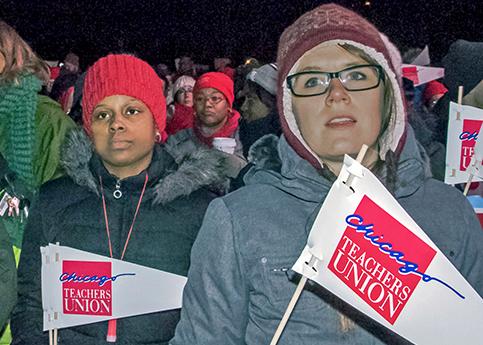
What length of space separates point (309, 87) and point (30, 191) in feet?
→ 6.40

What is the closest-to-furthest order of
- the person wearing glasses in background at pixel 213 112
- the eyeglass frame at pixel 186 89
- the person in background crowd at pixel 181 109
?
the person wearing glasses in background at pixel 213 112 → the person in background crowd at pixel 181 109 → the eyeglass frame at pixel 186 89

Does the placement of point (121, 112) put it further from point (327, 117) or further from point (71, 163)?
point (327, 117)

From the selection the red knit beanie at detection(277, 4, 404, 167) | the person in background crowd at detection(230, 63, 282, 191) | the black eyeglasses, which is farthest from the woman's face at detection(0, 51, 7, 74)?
the black eyeglasses

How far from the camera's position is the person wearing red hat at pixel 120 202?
340 centimetres

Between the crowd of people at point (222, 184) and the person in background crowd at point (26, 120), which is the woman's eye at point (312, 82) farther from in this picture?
the person in background crowd at point (26, 120)

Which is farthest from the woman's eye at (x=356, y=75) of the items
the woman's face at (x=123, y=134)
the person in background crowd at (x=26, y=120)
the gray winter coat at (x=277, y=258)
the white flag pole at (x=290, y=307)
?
the person in background crowd at (x=26, y=120)

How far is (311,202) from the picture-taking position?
2564 mm

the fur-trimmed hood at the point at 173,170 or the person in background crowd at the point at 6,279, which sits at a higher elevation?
the fur-trimmed hood at the point at 173,170

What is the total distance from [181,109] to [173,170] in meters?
5.36

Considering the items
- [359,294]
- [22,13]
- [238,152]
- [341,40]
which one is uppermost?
[341,40]

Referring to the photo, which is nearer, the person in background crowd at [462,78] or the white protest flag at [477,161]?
the white protest flag at [477,161]

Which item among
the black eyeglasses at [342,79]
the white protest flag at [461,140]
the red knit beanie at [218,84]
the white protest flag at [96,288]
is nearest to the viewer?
the black eyeglasses at [342,79]

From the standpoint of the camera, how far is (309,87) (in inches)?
104

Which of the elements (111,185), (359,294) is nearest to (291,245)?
Result: (359,294)
